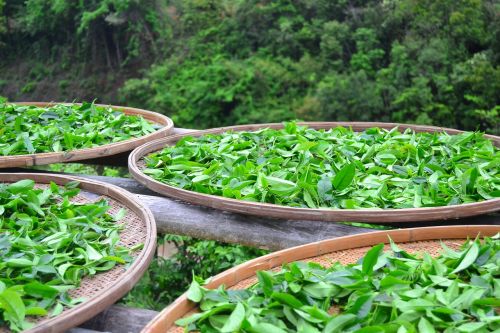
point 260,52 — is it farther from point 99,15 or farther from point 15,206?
point 15,206

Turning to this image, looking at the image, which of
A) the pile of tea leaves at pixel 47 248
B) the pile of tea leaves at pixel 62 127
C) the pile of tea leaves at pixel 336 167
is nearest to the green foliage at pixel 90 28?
the pile of tea leaves at pixel 62 127

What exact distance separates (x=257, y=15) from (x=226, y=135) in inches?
295

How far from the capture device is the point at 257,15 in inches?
383

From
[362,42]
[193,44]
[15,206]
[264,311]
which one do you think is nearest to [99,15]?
[193,44]

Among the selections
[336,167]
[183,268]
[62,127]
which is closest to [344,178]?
[336,167]

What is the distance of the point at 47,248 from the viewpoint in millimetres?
1521

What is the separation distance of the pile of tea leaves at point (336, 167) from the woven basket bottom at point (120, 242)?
0.85 ft

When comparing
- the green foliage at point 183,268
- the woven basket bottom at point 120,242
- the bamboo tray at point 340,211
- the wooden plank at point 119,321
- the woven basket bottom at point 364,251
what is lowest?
the green foliage at point 183,268

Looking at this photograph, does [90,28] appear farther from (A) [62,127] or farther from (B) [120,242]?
(B) [120,242]

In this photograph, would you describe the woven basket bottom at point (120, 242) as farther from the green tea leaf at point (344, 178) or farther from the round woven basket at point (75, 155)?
the green tea leaf at point (344, 178)

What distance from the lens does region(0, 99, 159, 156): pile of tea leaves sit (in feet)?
8.18

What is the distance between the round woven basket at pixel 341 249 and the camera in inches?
52.7

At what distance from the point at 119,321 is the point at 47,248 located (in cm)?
30

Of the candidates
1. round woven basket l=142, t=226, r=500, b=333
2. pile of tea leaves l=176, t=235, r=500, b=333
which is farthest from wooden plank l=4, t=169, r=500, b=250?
pile of tea leaves l=176, t=235, r=500, b=333
